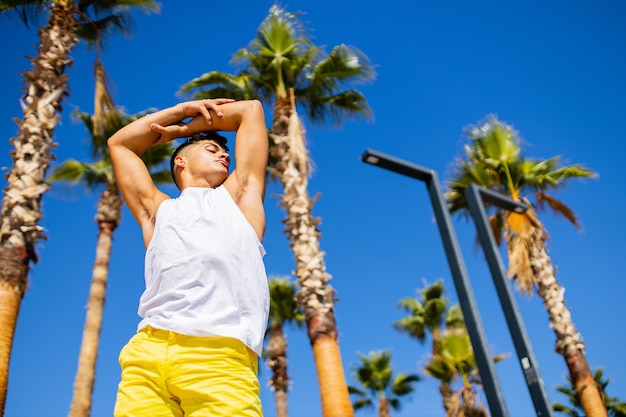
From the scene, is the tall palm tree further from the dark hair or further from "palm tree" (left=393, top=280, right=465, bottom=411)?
"palm tree" (left=393, top=280, right=465, bottom=411)

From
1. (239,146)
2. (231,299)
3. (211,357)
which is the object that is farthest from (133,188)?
(211,357)

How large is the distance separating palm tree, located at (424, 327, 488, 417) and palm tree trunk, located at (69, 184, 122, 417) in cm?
1282

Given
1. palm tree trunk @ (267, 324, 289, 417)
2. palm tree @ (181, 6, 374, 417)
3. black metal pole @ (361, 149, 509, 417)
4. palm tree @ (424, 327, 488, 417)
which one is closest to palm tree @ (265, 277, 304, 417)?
palm tree trunk @ (267, 324, 289, 417)

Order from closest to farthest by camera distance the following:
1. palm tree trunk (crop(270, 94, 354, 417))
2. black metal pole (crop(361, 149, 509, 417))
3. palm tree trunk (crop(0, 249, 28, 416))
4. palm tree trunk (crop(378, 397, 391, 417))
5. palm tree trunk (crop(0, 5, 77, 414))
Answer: black metal pole (crop(361, 149, 509, 417)), palm tree trunk (crop(0, 249, 28, 416)), palm tree trunk (crop(0, 5, 77, 414)), palm tree trunk (crop(270, 94, 354, 417)), palm tree trunk (crop(378, 397, 391, 417))

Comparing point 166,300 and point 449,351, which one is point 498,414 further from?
point 449,351

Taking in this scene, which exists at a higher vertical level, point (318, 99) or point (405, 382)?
point (318, 99)

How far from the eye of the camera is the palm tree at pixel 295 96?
10156mm

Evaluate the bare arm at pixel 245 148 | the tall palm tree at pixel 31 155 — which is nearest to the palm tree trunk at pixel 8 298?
the tall palm tree at pixel 31 155

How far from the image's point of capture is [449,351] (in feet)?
67.8

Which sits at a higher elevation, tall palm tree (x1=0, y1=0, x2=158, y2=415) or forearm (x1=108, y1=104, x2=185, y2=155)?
tall palm tree (x1=0, y1=0, x2=158, y2=415)

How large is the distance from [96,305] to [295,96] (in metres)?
6.15

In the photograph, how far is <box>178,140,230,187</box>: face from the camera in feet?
8.23

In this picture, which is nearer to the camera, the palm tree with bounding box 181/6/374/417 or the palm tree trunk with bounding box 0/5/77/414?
the palm tree trunk with bounding box 0/5/77/414

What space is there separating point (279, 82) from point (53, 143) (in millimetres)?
5679
